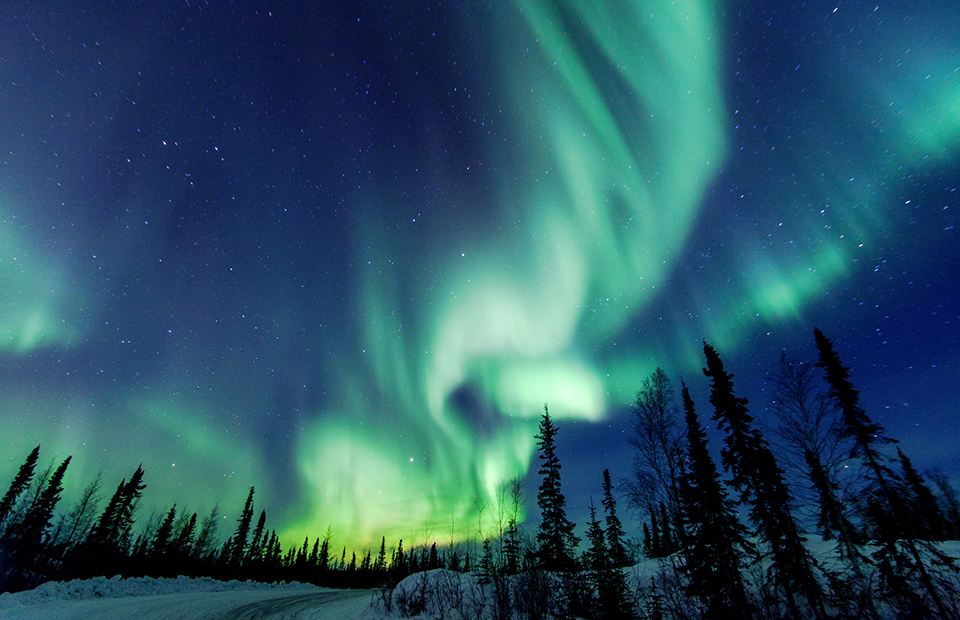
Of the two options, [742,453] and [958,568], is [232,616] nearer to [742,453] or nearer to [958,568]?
[742,453]

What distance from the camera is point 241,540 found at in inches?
2980

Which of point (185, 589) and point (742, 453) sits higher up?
point (742, 453)

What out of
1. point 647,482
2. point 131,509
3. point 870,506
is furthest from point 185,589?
point 131,509

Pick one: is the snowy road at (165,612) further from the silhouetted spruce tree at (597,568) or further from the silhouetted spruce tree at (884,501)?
the silhouetted spruce tree at (884,501)

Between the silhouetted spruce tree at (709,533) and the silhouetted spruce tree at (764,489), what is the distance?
1.38 m

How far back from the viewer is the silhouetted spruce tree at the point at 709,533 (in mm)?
20672

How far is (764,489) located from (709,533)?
434cm

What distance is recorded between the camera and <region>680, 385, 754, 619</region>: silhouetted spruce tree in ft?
67.8

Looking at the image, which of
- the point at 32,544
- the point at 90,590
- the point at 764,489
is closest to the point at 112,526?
the point at 32,544

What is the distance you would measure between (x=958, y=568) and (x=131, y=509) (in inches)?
3431

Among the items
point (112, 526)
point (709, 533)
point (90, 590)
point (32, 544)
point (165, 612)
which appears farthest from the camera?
point (112, 526)

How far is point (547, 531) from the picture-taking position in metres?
35.9

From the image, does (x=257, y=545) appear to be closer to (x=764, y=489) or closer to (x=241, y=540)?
(x=241, y=540)

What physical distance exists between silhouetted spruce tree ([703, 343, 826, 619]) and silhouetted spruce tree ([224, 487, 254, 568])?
83.9 meters
